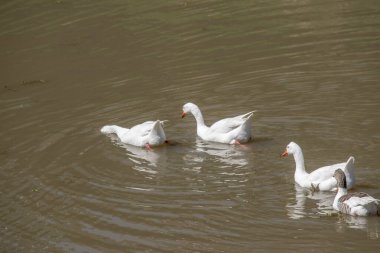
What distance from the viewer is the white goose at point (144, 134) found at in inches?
528

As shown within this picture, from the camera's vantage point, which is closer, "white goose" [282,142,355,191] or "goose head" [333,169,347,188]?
"goose head" [333,169,347,188]

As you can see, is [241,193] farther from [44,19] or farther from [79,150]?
[44,19]

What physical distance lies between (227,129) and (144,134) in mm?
1411

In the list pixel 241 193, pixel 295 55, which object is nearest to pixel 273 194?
pixel 241 193

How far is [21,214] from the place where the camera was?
11508 millimetres

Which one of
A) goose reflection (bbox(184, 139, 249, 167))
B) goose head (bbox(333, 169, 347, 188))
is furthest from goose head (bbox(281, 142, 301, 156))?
goose head (bbox(333, 169, 347, 188))

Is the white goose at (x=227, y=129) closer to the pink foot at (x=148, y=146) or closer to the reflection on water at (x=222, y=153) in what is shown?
the reflection on water at (x=222, y=153)

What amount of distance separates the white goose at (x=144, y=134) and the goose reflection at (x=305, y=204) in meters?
3.02

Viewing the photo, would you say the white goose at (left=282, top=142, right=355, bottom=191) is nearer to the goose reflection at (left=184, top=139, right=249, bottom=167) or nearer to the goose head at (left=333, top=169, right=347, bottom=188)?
the goose head at (left=333, top=169, right=347, bottom=188)

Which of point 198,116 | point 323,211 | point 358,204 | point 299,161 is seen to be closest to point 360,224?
point 358,204

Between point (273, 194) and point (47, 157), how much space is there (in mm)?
4360

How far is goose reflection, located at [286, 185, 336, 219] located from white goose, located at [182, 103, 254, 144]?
208 cm

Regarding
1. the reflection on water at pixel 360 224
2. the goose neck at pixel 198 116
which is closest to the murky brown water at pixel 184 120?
the reflection on water at pixel 360 224

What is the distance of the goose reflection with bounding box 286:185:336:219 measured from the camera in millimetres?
10273
